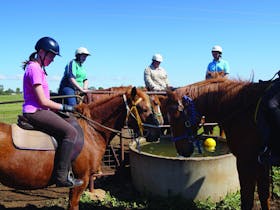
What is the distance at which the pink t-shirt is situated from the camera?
403 cm

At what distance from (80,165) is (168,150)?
3.62 m

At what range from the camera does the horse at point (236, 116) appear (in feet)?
14.8

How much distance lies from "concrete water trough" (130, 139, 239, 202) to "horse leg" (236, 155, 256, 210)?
130 centimetres

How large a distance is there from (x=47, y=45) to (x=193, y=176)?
3510 mm

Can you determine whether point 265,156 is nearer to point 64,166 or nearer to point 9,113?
point 64,166

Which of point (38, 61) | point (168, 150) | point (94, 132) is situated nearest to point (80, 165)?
point (94, 132)

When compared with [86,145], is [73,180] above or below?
below

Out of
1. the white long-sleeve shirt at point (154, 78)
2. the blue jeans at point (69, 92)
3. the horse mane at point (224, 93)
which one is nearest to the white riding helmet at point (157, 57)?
the white long-sleeve shirt at point (154, 78)

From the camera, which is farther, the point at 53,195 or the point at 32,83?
the point at 53,195

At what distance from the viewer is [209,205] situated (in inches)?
229

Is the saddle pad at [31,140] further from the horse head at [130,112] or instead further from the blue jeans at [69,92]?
the blue jeans at [69,92]

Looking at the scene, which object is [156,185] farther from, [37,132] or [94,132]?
[37,132]

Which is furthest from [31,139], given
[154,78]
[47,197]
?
[154,78]

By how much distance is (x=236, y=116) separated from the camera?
15.2 ft
